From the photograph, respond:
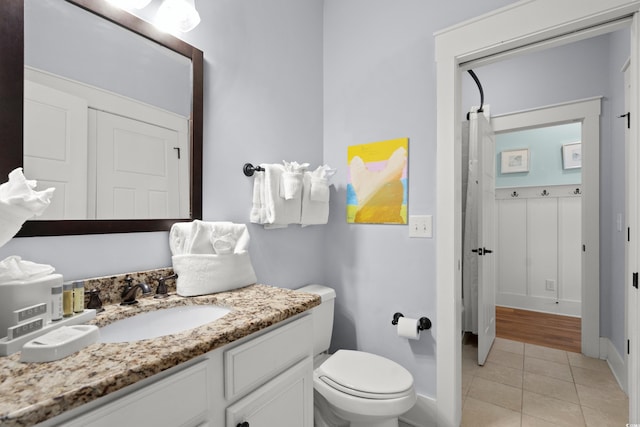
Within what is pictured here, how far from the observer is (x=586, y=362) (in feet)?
8.34

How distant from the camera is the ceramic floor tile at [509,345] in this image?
279 cm

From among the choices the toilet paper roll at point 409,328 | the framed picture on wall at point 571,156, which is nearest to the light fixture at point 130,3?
the toilet paper roll at point 409,328

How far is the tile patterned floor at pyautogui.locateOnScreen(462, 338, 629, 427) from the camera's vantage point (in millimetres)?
1846

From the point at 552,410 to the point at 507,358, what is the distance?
2.37 ft

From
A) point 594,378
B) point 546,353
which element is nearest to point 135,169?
point 594,378

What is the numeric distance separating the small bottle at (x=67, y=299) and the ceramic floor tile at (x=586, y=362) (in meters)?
3.32

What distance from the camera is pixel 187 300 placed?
1.15 metres

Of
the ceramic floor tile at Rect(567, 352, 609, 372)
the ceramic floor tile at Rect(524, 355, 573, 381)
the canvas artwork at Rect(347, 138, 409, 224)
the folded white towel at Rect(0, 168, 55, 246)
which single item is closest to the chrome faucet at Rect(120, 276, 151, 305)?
the folded white towel at Rect(0, 168, 55, 246)

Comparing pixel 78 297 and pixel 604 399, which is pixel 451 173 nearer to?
pixel 78 297

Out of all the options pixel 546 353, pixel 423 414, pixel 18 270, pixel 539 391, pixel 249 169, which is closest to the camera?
pixel 18 270

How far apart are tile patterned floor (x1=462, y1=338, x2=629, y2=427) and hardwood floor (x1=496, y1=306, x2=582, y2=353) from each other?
218 mm

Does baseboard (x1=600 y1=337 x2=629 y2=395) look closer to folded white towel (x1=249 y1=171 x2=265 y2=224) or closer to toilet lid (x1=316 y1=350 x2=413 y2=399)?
toilet lid (x1=316 y1=350 x2=413 y2=399)

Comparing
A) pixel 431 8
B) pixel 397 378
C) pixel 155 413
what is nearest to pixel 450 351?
pixel 397 378

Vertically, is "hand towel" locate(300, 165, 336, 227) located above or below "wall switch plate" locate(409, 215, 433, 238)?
above
